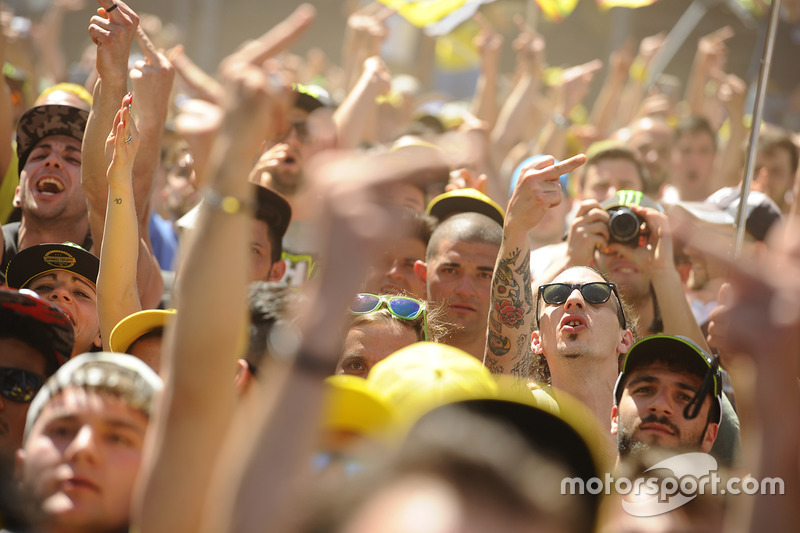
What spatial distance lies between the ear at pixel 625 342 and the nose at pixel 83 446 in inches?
77.2

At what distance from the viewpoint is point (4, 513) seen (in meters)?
1.90

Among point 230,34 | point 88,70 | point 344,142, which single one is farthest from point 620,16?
point 230,34

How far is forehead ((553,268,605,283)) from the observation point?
3297 mm

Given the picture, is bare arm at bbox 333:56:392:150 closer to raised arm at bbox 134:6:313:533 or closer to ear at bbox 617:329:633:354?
ear at bbox 617:329:633:354

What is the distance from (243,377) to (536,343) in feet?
4.91

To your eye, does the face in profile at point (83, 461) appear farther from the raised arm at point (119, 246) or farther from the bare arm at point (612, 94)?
the bare arm at point (612, 94)

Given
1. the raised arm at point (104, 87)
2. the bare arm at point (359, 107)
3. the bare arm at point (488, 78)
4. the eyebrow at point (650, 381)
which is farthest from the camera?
the bare arm at point (488, 78)

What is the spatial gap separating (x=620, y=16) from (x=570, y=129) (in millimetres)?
4047

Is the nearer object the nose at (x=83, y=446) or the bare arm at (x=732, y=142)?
the nose at (x=83, y=446)

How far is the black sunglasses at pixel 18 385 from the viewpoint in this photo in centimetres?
228

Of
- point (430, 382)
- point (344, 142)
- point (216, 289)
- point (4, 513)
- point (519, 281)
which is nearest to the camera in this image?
point (216, 289)

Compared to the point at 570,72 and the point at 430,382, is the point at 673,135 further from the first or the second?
the point at 430,382

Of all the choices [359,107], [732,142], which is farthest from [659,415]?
[732,142]

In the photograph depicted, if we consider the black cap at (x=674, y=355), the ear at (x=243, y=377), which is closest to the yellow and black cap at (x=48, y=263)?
the ear at (x=243, y=377)
